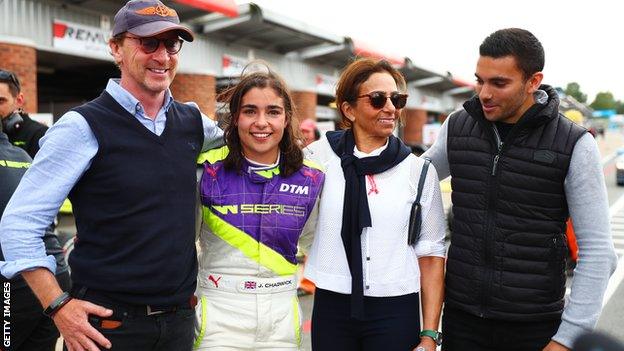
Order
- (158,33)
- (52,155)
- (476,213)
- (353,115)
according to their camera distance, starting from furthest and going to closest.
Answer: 1. (353,115)
2. (476,213)
3. (158,33)
4. (52,155)

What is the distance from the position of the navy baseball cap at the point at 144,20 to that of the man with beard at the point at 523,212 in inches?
52.0

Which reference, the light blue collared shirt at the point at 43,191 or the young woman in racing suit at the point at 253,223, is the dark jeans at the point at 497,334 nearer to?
the young woman in racing suit at the point at 253,223

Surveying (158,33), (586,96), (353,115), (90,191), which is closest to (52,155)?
(90,191)

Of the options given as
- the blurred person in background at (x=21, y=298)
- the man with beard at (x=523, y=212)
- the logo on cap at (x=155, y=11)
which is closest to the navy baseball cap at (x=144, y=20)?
the logo on cap at (x=155, y=11)

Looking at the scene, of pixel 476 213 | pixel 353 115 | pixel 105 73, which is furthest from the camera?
pixel 105 73

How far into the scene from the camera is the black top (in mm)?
2045

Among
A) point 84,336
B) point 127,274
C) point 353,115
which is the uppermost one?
point 353,115

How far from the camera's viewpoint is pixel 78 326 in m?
1.96

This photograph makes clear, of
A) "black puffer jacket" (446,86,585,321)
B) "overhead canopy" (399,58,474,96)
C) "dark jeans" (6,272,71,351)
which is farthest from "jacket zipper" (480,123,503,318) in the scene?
A: "overhead canopy" (399,58,474,96)

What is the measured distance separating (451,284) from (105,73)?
15.2 m

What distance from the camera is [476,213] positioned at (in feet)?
7.78

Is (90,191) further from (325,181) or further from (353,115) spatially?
(353,115)

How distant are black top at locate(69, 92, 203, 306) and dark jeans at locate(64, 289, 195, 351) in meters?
0.04

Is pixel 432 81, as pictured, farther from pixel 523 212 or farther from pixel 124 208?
pixel 124 208
